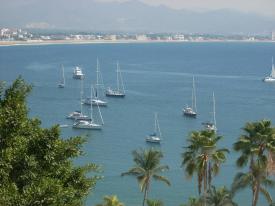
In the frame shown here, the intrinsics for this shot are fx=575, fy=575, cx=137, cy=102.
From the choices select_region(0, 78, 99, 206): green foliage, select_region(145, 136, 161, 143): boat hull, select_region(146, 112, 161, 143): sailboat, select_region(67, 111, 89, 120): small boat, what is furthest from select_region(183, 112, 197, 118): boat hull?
select_region(0, 78, 99, 206): green foliage

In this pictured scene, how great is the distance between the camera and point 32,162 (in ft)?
32.7

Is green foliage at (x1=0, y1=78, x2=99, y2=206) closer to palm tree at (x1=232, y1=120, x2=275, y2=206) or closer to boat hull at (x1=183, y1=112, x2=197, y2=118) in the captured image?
palm tree at (x1=232, y1=120, x2=275, y2=206)

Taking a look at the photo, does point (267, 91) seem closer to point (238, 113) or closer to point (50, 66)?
point (238, 113)

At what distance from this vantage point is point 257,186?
25.6m

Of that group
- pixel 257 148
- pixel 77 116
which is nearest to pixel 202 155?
pixel 257 148

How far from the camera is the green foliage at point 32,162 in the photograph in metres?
9.45

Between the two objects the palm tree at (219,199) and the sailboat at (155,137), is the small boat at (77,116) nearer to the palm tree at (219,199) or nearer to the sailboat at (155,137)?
the sailboat at (155,137)

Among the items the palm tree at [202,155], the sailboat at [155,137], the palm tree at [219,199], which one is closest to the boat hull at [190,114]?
the sailboat at [155,137]

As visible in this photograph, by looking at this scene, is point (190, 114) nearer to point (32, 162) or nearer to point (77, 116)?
point (77, 116)

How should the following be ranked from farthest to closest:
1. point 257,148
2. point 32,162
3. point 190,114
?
1. point 190,114
2. point 257,148
3. point 32,162

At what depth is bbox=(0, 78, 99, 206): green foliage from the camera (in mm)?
9445

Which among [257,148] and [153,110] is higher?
[257,148]

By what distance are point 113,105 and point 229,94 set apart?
2688cm

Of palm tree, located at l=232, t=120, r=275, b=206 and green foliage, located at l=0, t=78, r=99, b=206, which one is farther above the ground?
green foliage, located at l=0, t=78, r=99, b=206
